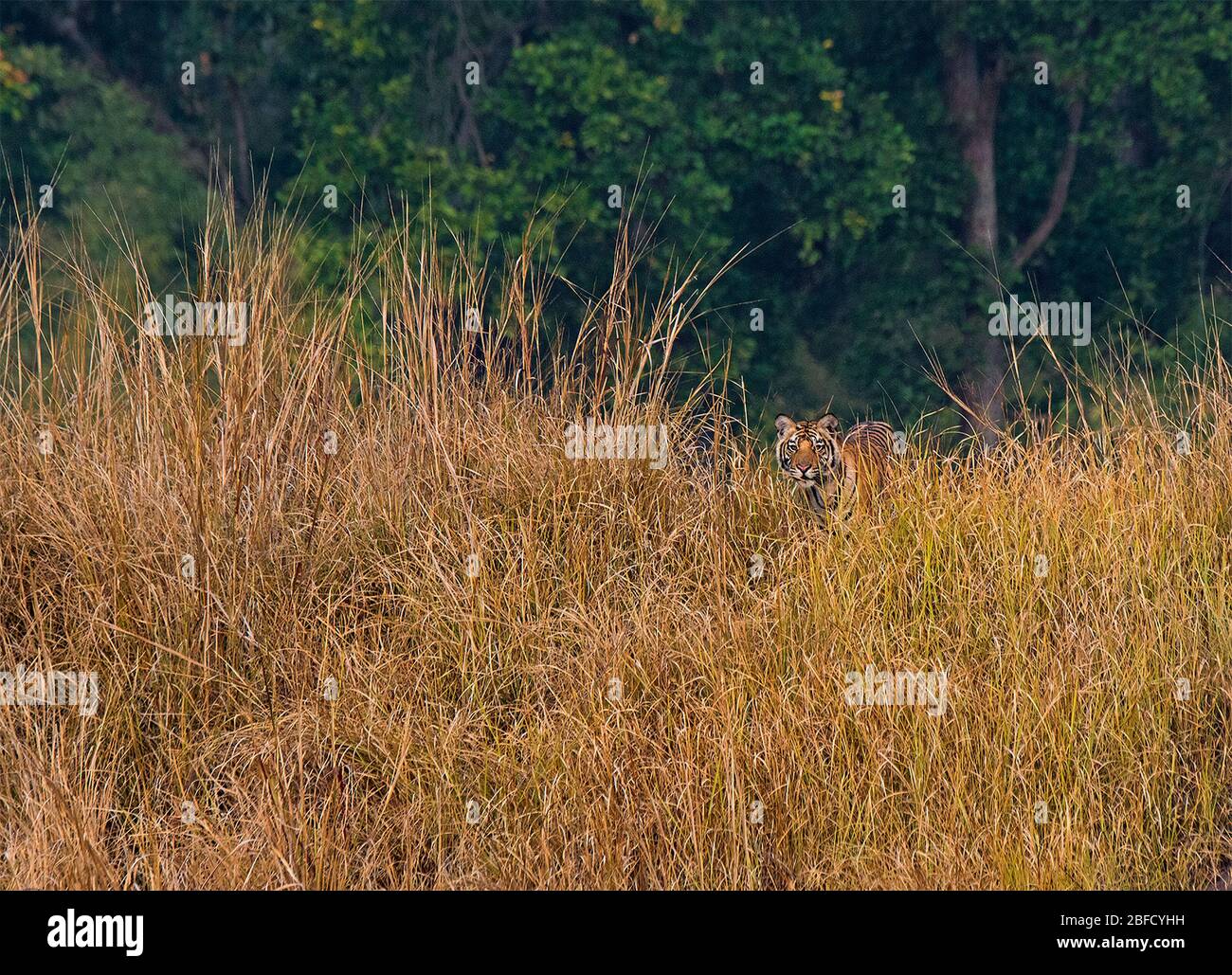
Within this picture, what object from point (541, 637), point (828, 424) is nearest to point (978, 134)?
point (828, 424)

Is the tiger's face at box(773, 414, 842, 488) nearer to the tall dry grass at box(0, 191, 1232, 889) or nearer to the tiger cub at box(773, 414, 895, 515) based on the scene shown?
the tiger cub at box(773, 414, 895, 515)

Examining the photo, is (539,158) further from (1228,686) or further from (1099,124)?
(1228,686)

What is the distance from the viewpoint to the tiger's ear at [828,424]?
5.14m

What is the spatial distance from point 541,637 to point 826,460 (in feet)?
5.10

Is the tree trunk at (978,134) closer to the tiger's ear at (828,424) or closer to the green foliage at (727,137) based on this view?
the green foliage at (727,137)

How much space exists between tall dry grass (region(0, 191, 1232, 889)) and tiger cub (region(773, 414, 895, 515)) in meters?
0.13

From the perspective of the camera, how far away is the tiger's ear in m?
5.14

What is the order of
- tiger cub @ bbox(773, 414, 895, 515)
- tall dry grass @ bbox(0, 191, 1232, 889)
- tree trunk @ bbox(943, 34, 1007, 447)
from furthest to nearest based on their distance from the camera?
tree trunk @ bbox(943, 34, 1007, 447) → tiger cub @ bbox(773, 414, 895, 515) → tall dry grass @ bbox(0, 191, 1232, 889)

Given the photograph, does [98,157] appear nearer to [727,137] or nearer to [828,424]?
[727,137]

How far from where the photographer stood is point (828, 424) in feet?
17.0

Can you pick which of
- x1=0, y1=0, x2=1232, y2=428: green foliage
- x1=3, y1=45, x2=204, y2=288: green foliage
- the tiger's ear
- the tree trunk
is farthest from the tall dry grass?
the tree trunk
